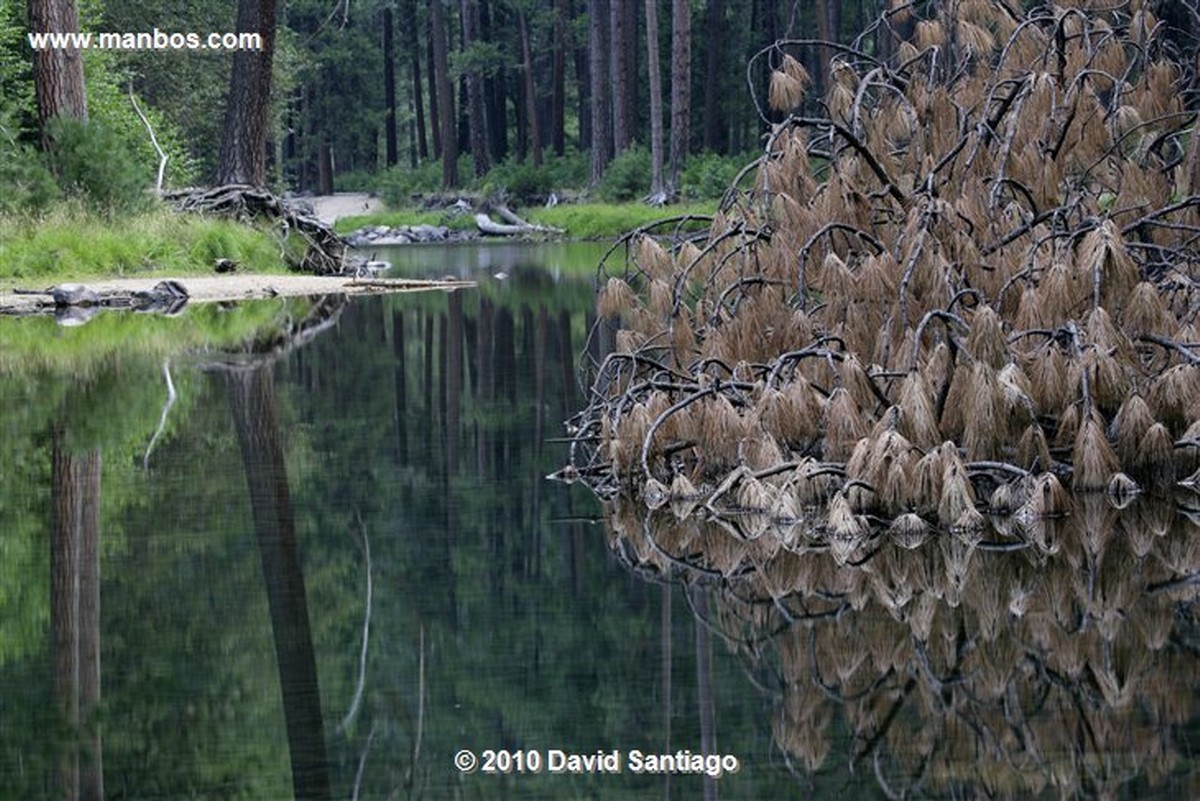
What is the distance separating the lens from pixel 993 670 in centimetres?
513

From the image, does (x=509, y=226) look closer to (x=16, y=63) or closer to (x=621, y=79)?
(x=621, y=79)

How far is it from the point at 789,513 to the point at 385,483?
209 centimetres

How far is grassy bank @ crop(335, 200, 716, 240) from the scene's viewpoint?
43469 millimetres

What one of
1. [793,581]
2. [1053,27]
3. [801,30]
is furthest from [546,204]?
[793,581]

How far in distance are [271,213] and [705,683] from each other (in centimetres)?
2190

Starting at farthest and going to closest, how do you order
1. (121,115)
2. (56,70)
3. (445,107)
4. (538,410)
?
(445,107)
(121,115)
(56,70)
(538,410)

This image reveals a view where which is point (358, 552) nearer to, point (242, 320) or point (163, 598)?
point (163, 598)

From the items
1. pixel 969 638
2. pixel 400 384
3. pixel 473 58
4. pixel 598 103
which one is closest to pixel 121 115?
pixel 400 384

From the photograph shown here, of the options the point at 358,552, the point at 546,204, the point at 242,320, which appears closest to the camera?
the point at 358,552

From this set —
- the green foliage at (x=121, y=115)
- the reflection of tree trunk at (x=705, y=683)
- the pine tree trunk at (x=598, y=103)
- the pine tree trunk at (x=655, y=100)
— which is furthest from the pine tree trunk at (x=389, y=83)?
the reflection of tree trunk at (x=705, y=683)

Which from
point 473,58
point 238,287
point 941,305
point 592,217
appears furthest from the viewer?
point 473,58

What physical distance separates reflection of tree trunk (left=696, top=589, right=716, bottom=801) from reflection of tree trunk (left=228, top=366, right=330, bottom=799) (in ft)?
2.78

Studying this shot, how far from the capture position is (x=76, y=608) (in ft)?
20.0

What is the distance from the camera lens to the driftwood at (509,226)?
48.8m
